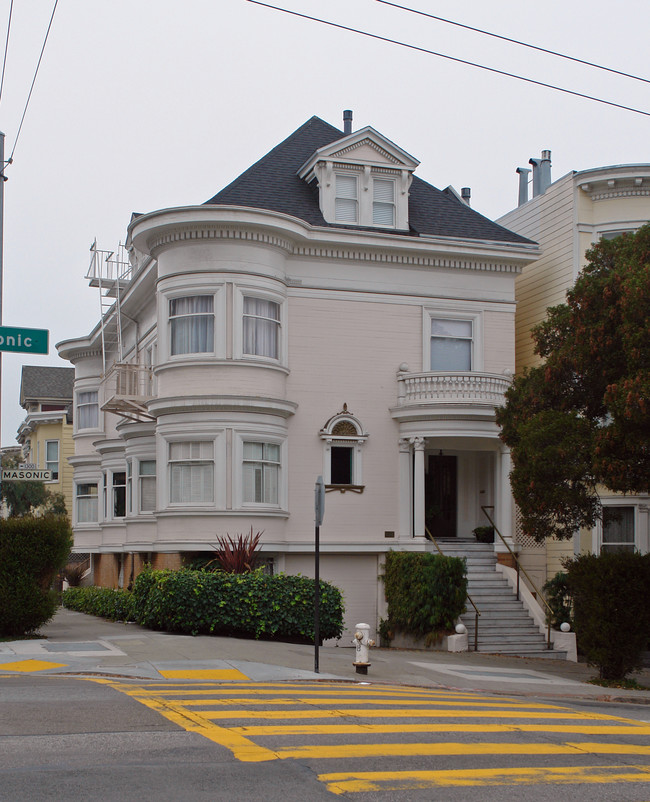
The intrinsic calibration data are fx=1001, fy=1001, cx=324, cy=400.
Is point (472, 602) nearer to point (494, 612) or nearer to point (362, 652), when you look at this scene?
point (494, 612)

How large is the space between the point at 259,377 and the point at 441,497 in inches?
272

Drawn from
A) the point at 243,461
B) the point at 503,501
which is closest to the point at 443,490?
the point at 503,501

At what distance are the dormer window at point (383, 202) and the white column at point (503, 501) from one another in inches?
267

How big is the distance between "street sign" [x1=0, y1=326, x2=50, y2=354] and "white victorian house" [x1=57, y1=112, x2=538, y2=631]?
8088mm

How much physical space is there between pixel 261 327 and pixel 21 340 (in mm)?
9391

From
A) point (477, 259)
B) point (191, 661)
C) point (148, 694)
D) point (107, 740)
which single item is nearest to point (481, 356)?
point (477, 259)

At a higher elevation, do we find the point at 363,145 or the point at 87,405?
the point at 363,145

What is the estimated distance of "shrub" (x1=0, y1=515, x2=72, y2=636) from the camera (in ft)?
60.5

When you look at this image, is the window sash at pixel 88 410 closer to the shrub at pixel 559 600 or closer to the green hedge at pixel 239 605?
the green hedge at pixel 239 605

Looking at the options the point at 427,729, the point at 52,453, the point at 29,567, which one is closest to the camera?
the point at 427,729

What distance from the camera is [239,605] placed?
2014 cm

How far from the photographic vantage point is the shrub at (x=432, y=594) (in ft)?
74.6

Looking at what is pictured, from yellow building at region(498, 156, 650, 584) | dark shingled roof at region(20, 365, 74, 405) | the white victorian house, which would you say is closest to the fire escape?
the white victorian house

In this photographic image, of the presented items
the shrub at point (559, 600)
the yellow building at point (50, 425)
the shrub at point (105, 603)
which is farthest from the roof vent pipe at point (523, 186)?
the yellow building at point (50, 425)
